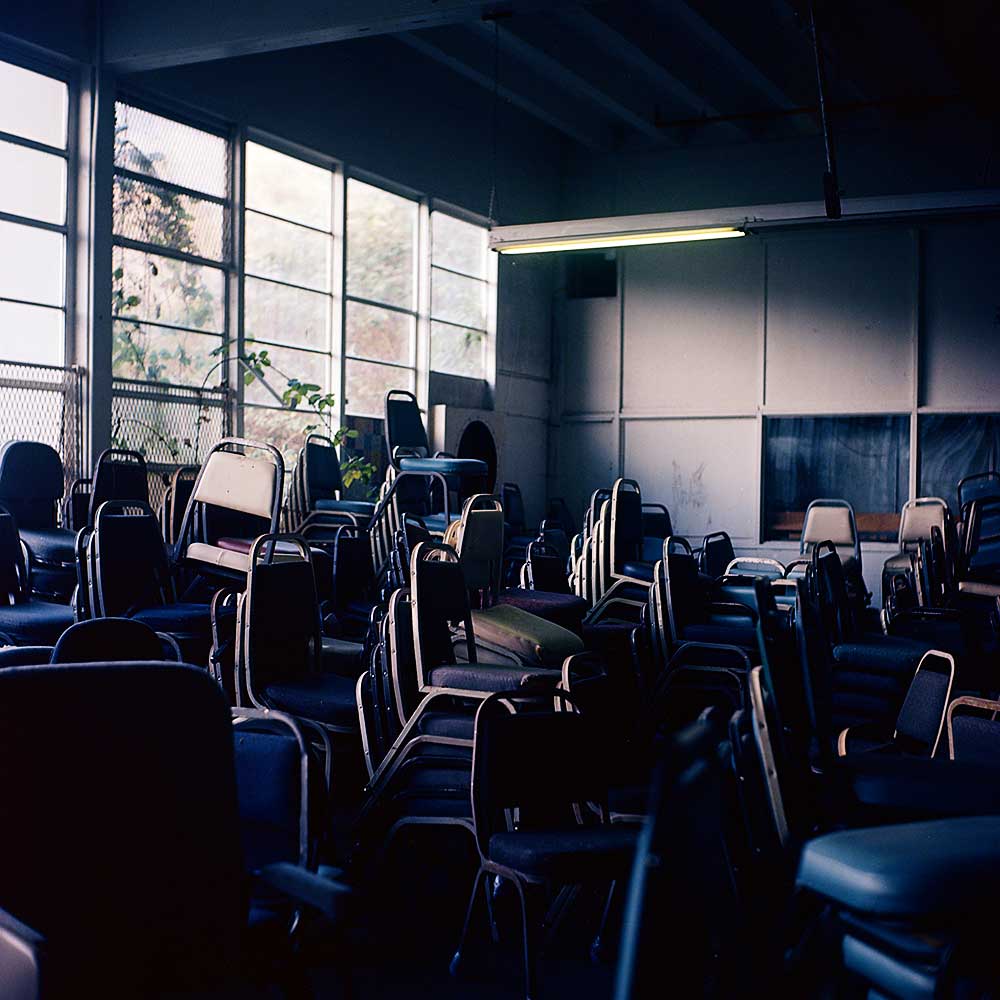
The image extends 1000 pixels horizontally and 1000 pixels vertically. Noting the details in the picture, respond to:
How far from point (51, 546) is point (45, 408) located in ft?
7.69

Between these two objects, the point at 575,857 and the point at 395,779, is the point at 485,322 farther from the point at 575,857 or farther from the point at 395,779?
the point at 575,857

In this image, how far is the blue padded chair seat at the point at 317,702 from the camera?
3.70 metres

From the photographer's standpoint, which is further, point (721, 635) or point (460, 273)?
point (460, 273)

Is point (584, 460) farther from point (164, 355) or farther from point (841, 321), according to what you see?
point (164, 355)

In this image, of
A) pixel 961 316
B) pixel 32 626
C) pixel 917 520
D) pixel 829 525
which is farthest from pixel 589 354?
pixel 32 626

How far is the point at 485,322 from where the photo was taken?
1322 cm

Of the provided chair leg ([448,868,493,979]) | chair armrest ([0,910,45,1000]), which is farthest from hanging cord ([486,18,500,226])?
chair armrest ([0,910,45,1000])

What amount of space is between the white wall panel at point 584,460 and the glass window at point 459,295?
165 cm

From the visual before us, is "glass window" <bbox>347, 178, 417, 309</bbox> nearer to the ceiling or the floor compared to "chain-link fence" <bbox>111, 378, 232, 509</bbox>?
nearer to the ceiling

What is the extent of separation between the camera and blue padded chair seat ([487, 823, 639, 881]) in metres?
2.70

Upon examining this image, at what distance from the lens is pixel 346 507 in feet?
27.6

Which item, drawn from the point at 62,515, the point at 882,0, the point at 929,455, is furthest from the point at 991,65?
the point at 62,515

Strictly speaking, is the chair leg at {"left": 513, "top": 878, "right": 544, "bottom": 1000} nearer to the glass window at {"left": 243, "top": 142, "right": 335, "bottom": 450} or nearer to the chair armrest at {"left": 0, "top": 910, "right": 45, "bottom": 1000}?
the chair armrest at {"left": 0, "top": 910, "right": 45, "bottom": 1000}

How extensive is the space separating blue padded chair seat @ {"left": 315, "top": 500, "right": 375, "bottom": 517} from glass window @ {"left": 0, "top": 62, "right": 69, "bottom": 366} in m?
2.02
